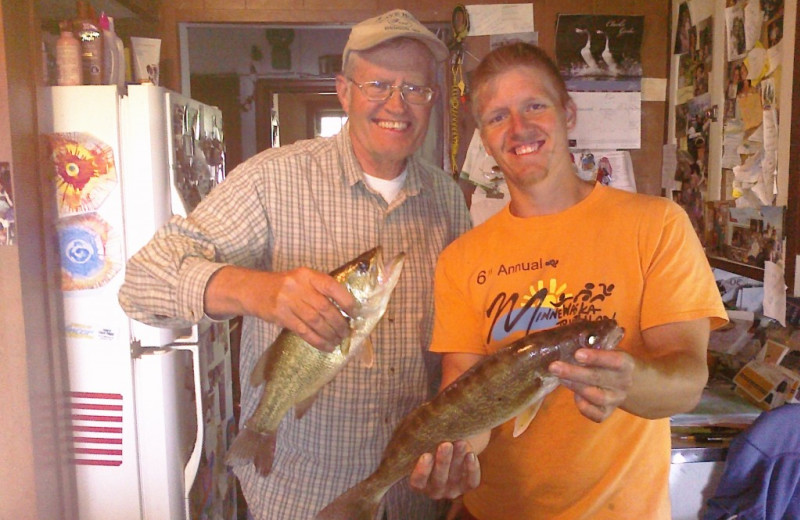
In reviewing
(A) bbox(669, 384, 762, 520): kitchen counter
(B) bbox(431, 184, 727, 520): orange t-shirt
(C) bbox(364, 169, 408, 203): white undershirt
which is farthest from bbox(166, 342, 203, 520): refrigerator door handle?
(A) bbox(669, 384, 762, 520): kitchen counter

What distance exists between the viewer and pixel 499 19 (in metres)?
2.99

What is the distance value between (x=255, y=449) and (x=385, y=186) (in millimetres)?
832

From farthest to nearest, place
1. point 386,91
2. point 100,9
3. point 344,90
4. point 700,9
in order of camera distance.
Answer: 1. point 100,9
2. point 700,9
3. point 344,90
4. point 386,91

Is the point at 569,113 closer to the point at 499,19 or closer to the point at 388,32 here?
the point at 388,32

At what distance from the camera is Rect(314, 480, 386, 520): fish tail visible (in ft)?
4.26

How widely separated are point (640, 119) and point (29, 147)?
9.13 ft

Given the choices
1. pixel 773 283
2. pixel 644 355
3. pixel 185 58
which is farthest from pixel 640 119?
pixel 185 58

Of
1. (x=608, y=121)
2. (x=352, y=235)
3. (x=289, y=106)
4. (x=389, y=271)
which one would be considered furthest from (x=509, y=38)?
(x=289, y=106)

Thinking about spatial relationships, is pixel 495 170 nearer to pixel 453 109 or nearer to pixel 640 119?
pixel 453 109

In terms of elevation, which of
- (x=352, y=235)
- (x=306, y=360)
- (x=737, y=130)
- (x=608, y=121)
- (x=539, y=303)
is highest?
(x=608, y=121)

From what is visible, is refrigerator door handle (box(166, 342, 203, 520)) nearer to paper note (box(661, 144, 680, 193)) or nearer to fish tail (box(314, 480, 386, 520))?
fish tail (box(314, 480, 386, 520))

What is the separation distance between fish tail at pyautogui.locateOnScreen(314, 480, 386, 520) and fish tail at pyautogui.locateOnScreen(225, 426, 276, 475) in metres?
0.20

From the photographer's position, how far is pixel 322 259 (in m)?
1.71

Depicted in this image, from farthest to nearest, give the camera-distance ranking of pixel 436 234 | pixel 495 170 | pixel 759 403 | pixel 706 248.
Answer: pixel 495 170 → pixel 706 248 → pixel 759 403 → pixel 436 234
